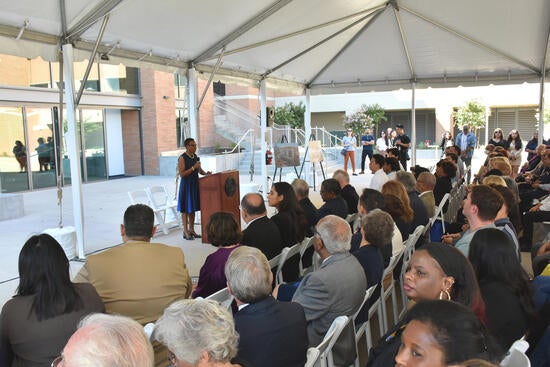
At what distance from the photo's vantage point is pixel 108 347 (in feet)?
4.20

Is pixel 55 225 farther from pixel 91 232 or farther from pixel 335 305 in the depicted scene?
pixel 335 305

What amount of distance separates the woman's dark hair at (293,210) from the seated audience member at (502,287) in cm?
200

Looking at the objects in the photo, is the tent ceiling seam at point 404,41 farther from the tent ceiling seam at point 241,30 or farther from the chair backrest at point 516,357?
the chair backrest at point 516,357

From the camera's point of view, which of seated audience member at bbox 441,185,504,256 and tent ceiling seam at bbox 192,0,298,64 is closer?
seated audience member at bbox 441,185,504,256

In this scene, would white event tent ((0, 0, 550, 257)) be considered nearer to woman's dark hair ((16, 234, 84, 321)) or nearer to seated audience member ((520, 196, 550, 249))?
woman's dark hair ((16, 234, 84, 321))

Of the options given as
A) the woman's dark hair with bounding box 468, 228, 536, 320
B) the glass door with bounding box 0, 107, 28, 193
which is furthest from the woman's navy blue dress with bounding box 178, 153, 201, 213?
the glass door with bounding box 0, 107, 28, 193

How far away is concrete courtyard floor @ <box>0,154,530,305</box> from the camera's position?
5.86 metres

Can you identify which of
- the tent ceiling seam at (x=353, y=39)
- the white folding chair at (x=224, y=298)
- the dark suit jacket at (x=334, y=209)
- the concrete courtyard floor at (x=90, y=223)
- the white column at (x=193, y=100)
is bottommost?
the concrete courtyard floor at (x=90, y=223)

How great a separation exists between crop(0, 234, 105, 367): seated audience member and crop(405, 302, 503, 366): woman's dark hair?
4.93 feet

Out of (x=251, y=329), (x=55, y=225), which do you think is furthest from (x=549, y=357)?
(x=55, y=225)

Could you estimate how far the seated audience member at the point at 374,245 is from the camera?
308cm

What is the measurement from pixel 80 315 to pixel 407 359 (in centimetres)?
145

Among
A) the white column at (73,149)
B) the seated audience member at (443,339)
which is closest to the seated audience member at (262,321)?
the seated audience member at (443,339)

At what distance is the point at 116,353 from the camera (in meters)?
1.27
